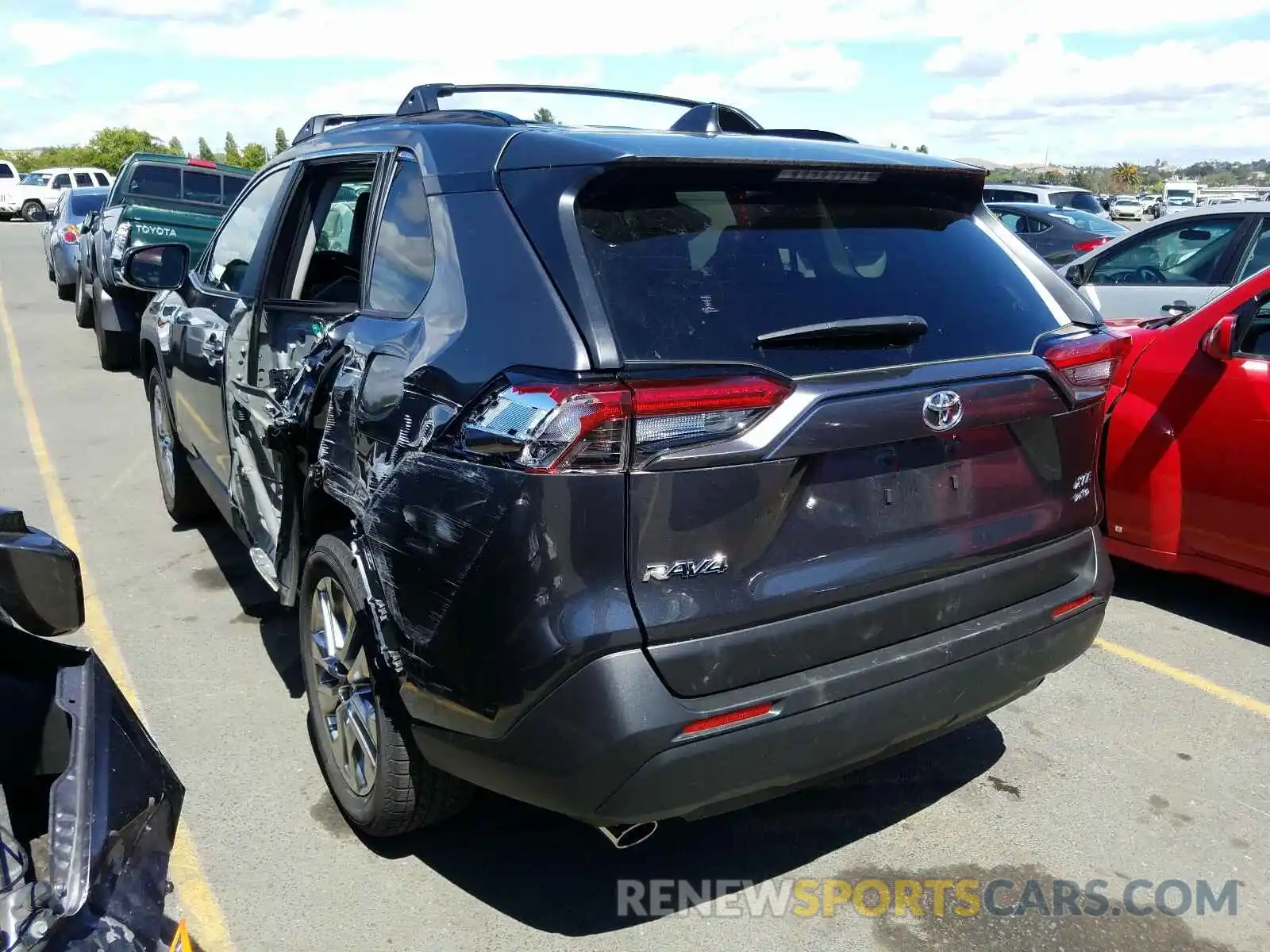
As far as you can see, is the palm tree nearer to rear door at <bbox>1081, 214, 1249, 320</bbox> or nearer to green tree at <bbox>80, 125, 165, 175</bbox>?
green tree at <bbox>80, 125, 165, 175</bbox>

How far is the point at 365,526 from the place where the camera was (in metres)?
2.87

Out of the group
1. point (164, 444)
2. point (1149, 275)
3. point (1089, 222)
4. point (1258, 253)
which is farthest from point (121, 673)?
point (1089, 222)

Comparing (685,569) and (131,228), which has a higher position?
(131,228)

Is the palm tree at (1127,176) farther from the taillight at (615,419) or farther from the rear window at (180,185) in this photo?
the taillight at (615,419)

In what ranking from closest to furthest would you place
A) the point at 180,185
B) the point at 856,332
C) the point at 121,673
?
the point at 856,332, the point at 121,673, the point at 180,185

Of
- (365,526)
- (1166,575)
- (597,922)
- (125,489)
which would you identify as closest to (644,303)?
(365,526)

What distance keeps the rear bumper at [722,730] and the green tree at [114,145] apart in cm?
8511

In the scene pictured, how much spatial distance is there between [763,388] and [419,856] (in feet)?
5.73

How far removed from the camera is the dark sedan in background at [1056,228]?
14.5m

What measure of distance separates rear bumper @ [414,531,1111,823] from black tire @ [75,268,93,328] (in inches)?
504

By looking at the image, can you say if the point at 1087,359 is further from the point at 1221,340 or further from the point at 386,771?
the point at 386,771

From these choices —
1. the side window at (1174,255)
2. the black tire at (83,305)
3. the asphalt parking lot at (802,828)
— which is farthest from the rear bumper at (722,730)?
the black tire at (83,305)

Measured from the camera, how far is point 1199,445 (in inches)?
179

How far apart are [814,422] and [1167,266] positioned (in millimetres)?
5907
